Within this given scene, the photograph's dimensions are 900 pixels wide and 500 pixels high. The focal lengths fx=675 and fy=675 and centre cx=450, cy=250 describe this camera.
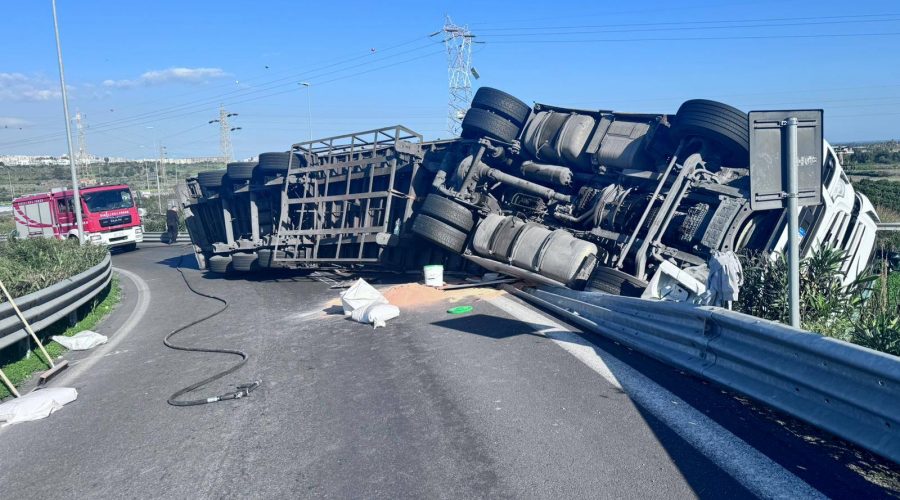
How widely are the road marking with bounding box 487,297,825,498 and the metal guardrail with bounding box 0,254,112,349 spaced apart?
6.10m

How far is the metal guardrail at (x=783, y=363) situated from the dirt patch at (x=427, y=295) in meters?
3.91

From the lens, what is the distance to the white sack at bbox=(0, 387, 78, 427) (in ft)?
19.3

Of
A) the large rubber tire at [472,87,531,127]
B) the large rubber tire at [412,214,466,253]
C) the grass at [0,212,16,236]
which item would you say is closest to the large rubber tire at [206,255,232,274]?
the large rubber tire at [412,214,466,253]

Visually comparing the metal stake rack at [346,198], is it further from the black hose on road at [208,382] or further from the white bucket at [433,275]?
the black hose on road at [208,382]

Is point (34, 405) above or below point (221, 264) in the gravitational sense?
above

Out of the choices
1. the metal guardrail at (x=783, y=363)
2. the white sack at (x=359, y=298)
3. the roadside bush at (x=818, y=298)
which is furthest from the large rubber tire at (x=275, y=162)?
the roadside bush at (x=818, y=298)

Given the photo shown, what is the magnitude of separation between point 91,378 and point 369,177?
7586mm

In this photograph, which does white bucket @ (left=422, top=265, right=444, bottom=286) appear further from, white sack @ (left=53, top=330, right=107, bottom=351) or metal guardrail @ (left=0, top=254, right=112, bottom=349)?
metal guardrail @ (left=0, top=254, right=112, bottom=349)

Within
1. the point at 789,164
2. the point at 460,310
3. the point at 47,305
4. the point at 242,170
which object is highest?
the point at 789,164

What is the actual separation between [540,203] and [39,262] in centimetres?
934

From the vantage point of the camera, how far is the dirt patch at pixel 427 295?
34.6 feet

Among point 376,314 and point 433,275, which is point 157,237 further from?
point 376,314

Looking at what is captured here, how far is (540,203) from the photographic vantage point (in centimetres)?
1193

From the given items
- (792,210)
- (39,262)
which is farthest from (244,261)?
(792,210)
